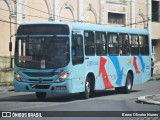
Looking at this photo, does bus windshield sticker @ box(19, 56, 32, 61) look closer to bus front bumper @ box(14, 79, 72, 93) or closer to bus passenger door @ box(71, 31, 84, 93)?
bus front bumper @ box(14, 79, 72, 93)

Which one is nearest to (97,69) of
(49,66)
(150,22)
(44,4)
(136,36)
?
(49,66)

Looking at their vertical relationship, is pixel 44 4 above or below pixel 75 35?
above

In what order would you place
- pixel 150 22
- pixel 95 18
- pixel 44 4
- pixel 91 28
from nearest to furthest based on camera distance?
pixel 91 28, pixel 44 4, pixel 95 18, pixel 150 22

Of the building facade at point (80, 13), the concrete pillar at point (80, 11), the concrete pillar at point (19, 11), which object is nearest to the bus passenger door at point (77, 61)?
the building facade at point (80, 13)

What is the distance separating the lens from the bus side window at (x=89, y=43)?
886 inches

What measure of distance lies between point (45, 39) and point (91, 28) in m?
2.84

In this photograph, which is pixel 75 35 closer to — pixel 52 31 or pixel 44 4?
pixel 52 31

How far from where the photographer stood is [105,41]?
24250 millimetres

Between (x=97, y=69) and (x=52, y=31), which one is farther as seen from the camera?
(x=97, y=69)

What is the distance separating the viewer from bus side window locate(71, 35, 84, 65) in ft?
69.8

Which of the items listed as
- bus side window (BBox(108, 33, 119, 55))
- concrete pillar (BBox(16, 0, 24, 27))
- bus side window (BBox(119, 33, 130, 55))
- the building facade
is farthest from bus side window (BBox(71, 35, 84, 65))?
concrete pillar (BBox(16, 0, 24, 27))

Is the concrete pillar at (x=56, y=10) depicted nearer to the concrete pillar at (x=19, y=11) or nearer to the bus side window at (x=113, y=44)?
the concrete pillar at (x=19, y=11)

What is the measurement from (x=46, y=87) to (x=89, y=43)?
3.04m

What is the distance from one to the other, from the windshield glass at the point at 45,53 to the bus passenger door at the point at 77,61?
18.1 inches
